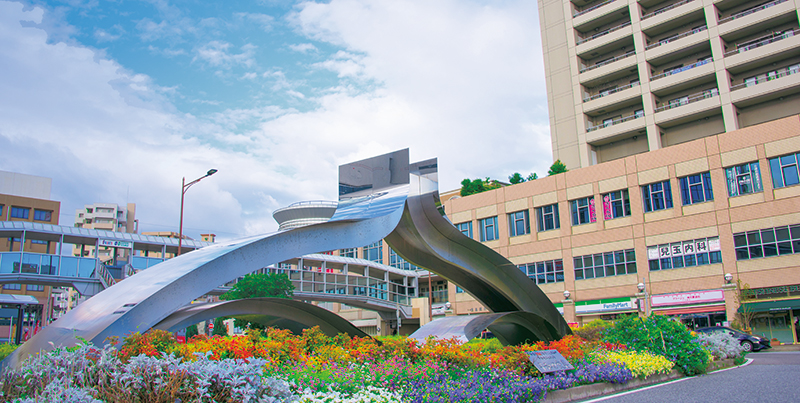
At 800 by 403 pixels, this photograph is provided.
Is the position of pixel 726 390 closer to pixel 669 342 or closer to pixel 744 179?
pixel 669 342

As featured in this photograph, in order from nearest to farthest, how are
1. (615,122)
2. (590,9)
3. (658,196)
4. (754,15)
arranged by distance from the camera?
1. (658,196)
2. (754,15)
3. (615,122)
4. (590,9)

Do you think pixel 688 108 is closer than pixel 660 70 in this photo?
Yes

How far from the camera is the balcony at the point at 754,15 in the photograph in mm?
41281

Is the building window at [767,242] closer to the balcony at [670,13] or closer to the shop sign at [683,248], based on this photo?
the shop sign at [683,248]

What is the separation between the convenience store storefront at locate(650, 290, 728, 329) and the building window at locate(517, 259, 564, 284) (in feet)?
24.1

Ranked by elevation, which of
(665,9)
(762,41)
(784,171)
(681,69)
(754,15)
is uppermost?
(665,9)

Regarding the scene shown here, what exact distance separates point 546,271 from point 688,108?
1773 centimetres

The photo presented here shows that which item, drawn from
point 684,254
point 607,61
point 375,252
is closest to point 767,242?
point 684,254

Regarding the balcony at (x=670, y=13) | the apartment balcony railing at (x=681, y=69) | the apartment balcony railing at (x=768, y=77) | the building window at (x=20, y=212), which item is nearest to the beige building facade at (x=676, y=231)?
the apartment balcony railing at (x=768, y=77)

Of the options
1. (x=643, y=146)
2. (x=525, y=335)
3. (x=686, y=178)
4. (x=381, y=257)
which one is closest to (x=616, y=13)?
(x=643, y=146)

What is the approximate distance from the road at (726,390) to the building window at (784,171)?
2342cm

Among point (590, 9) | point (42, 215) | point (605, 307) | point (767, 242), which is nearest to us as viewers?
point (767, 242)

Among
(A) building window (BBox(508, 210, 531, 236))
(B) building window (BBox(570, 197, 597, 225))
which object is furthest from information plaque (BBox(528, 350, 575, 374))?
(A) building window (BBox(508, 210, 531, 236))

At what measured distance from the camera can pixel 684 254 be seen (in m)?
35.8
